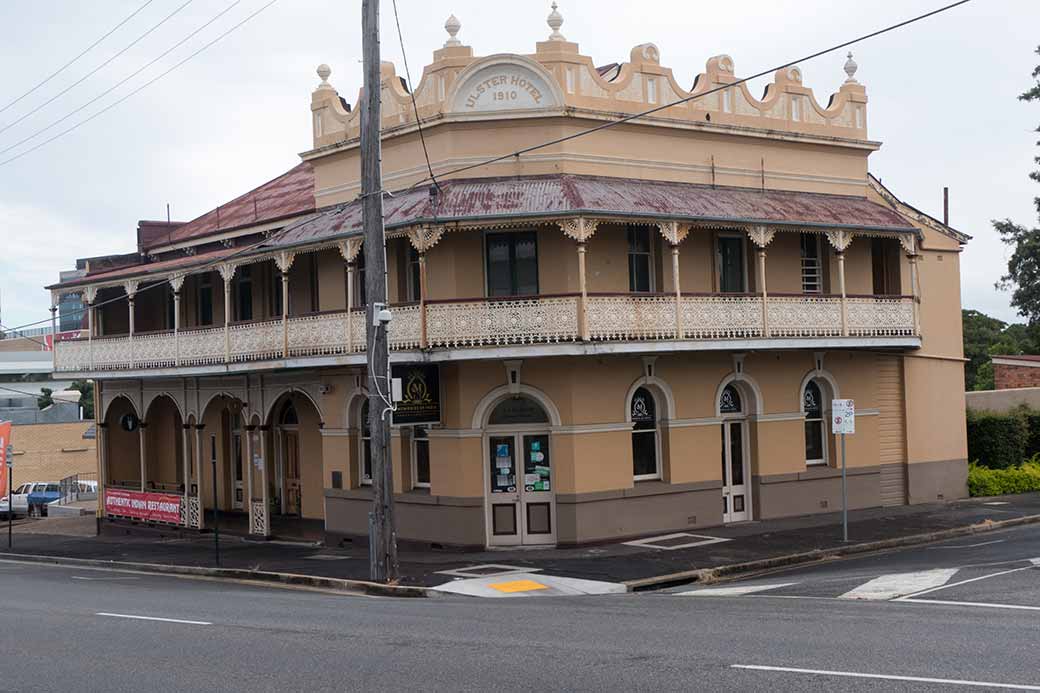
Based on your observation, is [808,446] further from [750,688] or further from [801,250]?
[750,688]

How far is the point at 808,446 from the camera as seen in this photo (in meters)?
26.2

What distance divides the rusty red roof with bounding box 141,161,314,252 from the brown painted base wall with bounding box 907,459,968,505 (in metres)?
14.9

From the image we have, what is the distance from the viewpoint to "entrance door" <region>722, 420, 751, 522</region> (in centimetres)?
2481

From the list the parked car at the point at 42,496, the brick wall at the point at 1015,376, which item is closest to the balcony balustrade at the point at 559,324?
the brick wall at the point at 1015,376

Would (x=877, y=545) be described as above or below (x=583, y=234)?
below

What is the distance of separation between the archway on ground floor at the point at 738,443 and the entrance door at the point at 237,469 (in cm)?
1304

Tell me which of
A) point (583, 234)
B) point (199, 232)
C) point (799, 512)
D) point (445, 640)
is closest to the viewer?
point (445, 640)

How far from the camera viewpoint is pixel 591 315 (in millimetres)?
21500

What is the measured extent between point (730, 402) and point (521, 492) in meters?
5.09

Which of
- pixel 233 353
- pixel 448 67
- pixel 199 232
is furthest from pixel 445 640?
pixel 199 232

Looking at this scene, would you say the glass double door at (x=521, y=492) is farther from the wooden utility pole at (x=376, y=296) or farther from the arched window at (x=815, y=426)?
the arched window at (x=815, y=426)

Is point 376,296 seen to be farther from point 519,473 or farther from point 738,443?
point 738,443

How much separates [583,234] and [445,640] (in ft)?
34.3

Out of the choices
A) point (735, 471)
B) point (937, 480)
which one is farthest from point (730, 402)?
point (937, 480)
